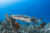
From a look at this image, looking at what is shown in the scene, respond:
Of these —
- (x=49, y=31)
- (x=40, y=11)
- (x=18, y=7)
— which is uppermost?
(x=18, y=7)

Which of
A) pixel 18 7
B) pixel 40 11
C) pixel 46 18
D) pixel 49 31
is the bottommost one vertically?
pixel 49 31

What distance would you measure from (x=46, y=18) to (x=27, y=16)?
13.1 inches

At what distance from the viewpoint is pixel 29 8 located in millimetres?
1440

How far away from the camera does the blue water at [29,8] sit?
56.5 inches

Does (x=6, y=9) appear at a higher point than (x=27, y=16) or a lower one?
higher

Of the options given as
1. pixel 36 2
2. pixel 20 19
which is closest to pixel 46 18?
pixel 36 2

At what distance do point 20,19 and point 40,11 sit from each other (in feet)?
1.24

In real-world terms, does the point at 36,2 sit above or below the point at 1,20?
above

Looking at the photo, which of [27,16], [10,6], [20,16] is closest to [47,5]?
[27,16]

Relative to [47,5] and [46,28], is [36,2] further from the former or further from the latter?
[46,28]

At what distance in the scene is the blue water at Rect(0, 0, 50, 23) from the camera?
1436 millimetres

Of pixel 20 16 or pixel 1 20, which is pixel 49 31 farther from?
pixel 1 20

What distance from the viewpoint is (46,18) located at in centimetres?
142

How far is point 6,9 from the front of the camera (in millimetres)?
1445
